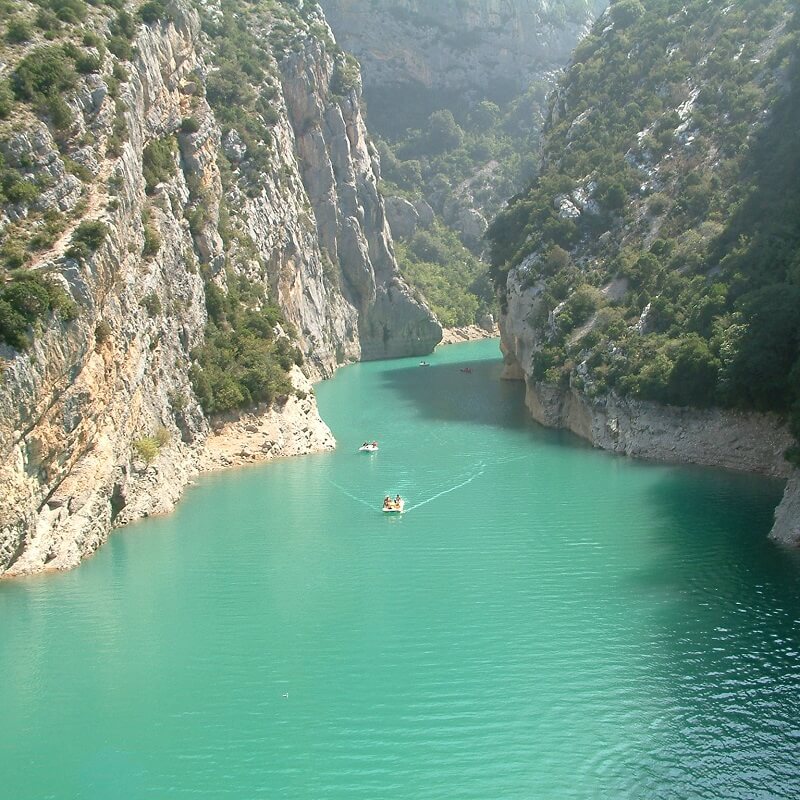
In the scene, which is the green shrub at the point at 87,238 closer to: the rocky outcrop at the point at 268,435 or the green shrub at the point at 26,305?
the green shrub at the point at 26,305

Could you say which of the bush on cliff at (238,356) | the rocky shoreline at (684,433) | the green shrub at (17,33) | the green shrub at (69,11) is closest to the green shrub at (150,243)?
the bush on cliff at (238,356)

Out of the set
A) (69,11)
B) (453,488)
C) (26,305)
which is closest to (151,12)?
(69,11)

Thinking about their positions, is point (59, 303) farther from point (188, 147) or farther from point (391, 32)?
point (391, 32)

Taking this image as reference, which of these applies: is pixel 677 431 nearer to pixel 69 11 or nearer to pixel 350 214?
pixel 69 11

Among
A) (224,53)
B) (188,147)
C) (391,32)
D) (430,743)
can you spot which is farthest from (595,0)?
(430,743)

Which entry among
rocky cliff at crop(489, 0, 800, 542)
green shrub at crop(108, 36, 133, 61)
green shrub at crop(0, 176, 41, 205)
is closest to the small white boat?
rocky cliff at crop(489, 0, 800, 542)

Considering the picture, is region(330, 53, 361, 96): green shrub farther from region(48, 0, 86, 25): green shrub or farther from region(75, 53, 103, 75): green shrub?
region(75, 53, 103, 75): green shrub

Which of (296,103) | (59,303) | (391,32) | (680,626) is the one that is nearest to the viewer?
(680,626)
